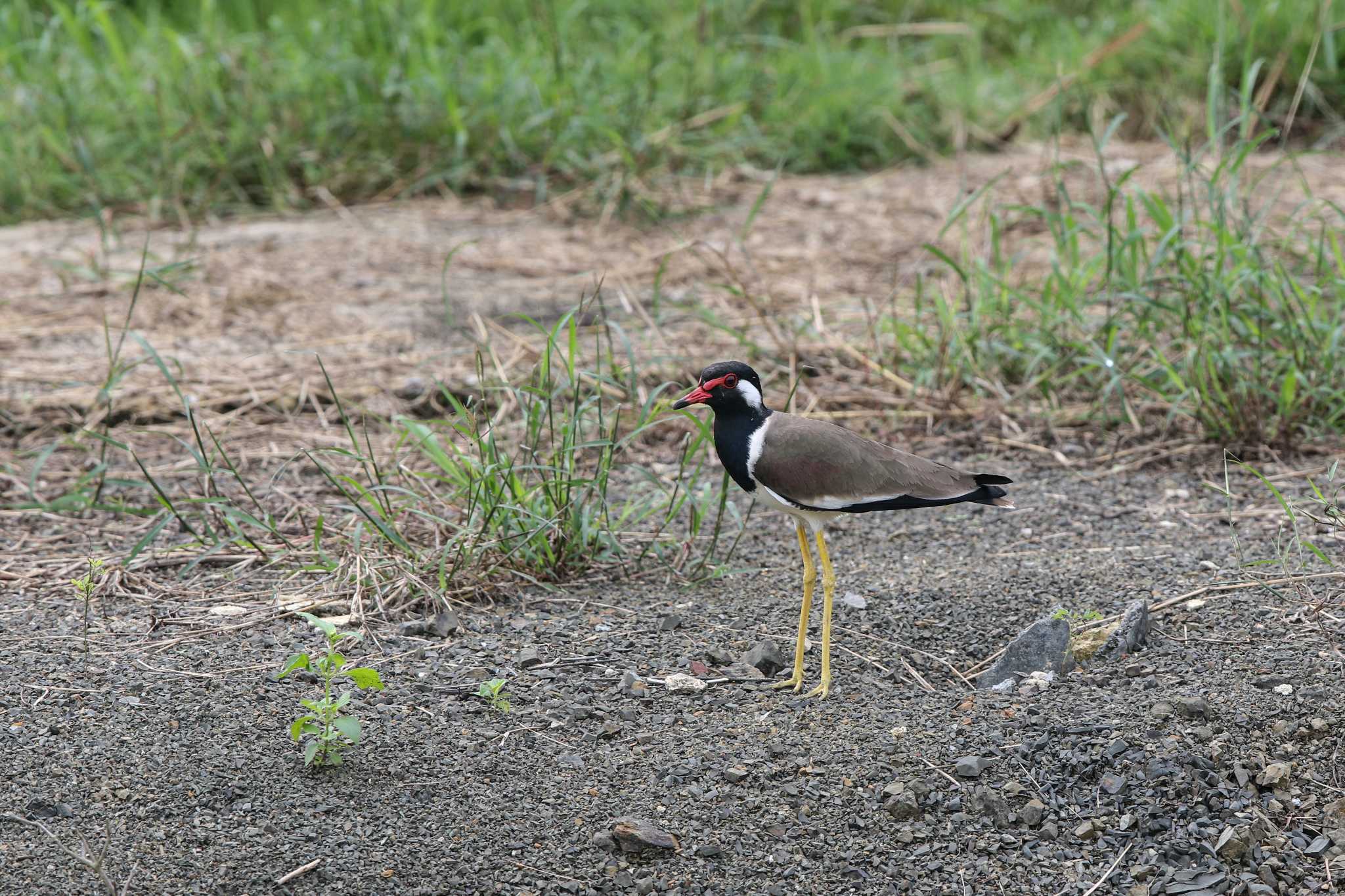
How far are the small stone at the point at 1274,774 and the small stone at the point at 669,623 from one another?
4.04ft

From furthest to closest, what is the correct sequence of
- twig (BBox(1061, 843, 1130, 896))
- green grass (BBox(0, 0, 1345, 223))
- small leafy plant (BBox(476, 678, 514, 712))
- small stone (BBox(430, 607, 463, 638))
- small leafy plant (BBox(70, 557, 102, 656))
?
green grass (BBox(0, 0, 1345, 223)) < small stone (BBox(430, 607, 463, 638)) < small leafy plant (BBox(70, 557, 102, 656)) < small leafy plant (BBox(476, 678, 514, 712)) < twig (BBox(1061, 843, 1130, 896))

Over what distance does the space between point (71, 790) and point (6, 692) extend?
42cm

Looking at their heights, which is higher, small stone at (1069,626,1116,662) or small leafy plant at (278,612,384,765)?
small leafy plant at (278,612,384,765)

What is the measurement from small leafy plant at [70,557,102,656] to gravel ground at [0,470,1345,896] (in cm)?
5

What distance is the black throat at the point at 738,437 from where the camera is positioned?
287cm

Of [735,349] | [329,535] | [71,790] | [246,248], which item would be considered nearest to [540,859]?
[71,790]

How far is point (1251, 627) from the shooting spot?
2.95 meters

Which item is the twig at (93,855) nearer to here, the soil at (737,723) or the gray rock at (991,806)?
the soil at (737,723)

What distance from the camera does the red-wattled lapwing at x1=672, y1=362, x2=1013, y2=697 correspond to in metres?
2.81

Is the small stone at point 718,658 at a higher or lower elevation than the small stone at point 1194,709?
lower

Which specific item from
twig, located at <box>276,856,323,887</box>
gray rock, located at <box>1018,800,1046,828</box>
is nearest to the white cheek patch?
gray rock, located at <box>1018,800,1046,828</box>

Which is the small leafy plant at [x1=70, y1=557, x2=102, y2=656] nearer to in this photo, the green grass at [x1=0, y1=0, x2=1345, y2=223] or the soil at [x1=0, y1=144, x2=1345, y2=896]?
the soil at [x1=0, y1=144, x2=1345, y2=896]

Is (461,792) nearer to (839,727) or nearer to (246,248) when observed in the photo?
(839,727)

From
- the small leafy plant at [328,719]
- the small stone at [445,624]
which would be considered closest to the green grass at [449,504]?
the small stone at [445,624]
